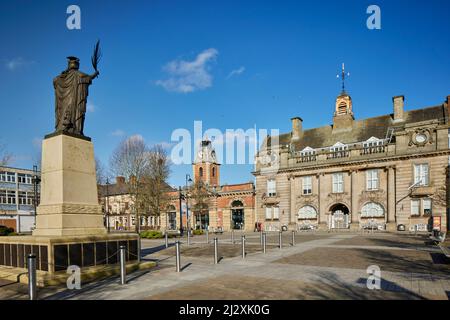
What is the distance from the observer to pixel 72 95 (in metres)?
10.5

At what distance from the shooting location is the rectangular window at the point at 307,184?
136ft

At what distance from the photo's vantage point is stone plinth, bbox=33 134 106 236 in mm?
9516

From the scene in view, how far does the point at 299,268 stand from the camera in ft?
34.7

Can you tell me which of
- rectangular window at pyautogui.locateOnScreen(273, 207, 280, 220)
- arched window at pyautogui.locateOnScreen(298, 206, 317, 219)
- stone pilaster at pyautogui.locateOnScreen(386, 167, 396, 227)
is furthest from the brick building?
stone pilaster at pyautogui.locateOnScreen(386, 167, 396, 227)

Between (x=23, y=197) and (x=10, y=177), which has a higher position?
(x=10, y=177)

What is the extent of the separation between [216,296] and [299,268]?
448cm

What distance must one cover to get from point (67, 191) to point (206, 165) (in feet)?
175

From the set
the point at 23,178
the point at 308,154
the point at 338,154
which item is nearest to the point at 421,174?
the point at 338,154

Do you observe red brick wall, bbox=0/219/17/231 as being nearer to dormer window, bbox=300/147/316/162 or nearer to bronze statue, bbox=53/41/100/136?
dormer window, bbox=300/147/316/162

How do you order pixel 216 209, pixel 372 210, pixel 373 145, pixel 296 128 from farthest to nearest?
pixel 216 209 < pixel 296 128 < pixel 373 145 < pixel 372 210

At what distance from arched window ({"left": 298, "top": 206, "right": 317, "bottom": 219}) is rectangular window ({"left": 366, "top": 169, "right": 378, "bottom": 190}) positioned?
7532mm

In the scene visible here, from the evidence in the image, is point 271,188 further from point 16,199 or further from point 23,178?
point 23,178

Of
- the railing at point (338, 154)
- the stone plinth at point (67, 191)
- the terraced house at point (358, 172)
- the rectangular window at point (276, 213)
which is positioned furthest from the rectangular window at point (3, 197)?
the railing at point (338, 154)
